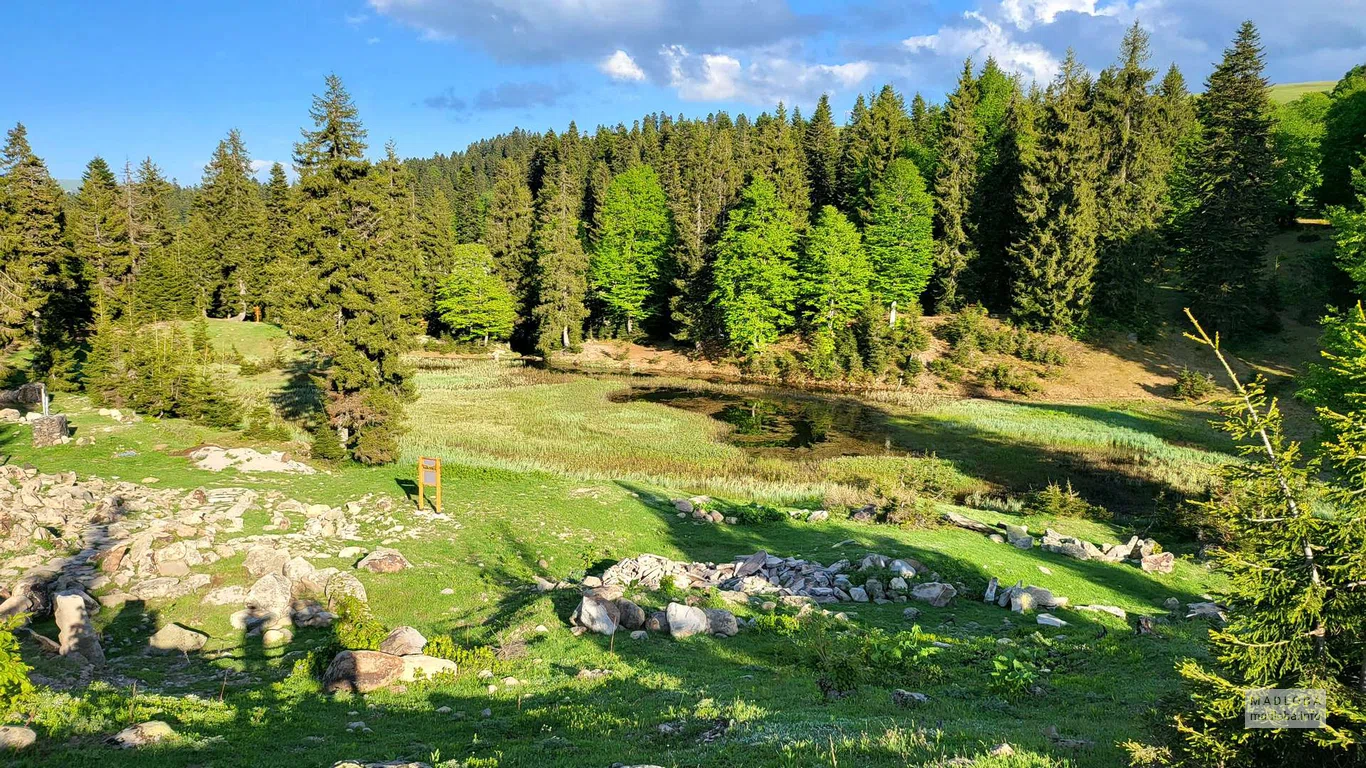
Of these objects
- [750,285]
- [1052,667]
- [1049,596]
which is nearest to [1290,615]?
[1052,667]

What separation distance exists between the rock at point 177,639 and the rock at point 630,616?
305 inches

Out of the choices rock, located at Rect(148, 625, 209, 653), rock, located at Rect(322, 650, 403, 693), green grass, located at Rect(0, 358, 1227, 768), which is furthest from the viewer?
rock, located at Rect(148, 625, 209, 653)

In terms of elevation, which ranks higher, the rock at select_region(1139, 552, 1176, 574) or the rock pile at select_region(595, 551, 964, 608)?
the rock pile at select_region(595, 551, 964, 608)

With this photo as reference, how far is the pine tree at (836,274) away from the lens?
193 ft

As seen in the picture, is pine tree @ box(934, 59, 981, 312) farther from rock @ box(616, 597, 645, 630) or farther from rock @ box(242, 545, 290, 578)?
rock @ box(242, 545, 290, 578)

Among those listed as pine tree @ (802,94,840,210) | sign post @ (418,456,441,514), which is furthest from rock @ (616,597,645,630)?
pine tree @ (802,94,840,210)

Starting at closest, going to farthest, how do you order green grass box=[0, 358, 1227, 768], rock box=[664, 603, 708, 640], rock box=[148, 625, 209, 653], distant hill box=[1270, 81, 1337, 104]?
green grass box=[0, 358, 1227, 768] < rock box=[148, 625, 209, 653] < rock box=[664, 603, 708, 640] < distant hill box=[1270, 81, 1337, 104]

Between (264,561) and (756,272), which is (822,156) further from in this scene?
(264,561)

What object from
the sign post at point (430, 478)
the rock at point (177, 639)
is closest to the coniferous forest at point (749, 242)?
the sign post at point (430, 478)

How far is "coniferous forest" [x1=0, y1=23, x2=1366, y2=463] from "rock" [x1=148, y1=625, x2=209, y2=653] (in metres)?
15.7

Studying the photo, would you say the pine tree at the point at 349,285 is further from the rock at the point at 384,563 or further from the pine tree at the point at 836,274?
the pine tree at the point at 836,274

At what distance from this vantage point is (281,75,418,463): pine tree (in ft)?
92.4

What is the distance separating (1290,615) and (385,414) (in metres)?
28.6

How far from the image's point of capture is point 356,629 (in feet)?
40.8
